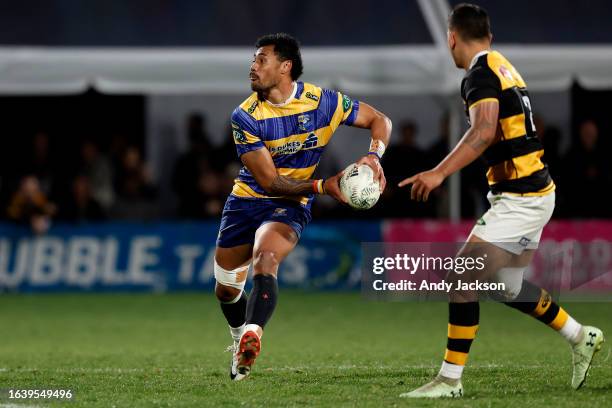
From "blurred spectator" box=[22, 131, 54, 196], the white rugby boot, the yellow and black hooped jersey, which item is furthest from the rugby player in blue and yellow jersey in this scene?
"blurred spectator" box=[22, 131, 54, 196]

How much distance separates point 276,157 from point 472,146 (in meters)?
1.73

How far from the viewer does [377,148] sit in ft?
24.2

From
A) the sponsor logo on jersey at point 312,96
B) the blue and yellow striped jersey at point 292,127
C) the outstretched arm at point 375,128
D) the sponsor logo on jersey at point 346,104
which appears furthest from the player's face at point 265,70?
the outstretched arm at point 375,128

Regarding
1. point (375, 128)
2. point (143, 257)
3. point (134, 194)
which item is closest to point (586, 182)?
point (143, 257)

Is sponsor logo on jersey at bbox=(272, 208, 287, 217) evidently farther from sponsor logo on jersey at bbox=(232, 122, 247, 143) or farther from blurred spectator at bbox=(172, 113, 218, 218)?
blurred spectator at bbox=(172, 113, 218, 218)

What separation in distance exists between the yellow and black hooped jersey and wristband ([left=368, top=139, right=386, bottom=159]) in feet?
3.28

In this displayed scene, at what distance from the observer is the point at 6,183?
50.1 feet

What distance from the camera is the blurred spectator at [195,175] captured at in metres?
14.9

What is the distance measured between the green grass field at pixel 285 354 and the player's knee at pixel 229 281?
52 cm

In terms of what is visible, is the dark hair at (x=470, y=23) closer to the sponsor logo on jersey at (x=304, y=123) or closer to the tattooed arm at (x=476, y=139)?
the tattooed arm at (x=476, y=139)

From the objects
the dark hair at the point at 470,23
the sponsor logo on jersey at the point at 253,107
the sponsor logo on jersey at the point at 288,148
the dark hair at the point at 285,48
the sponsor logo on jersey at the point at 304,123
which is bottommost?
the sponsor logo on jersey at the point at 288,148

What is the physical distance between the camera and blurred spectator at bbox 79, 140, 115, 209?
50.4 ft

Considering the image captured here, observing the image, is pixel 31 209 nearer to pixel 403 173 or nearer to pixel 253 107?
pixel 403 173

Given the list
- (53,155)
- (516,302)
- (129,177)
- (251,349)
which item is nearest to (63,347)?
(251,349)
